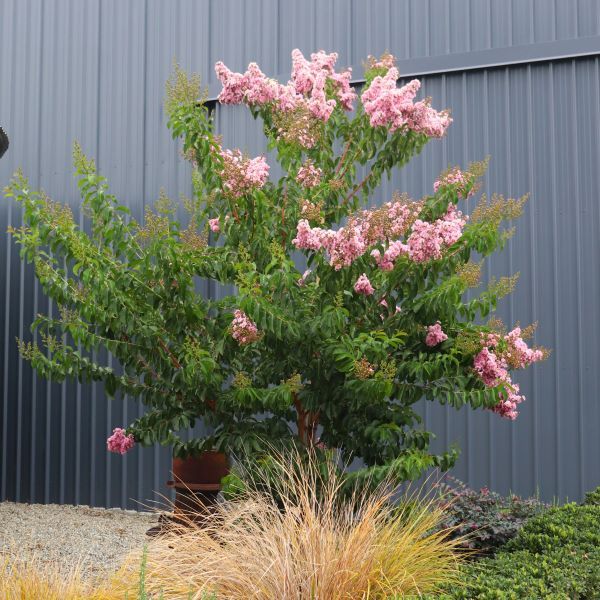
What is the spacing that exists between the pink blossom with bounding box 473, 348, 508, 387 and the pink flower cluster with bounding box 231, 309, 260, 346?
1.24 meters

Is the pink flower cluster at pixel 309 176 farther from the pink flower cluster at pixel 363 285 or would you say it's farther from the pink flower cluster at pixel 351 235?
the pink flower cluster at pixel 363 285

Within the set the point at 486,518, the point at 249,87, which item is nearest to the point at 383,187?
the point at 249,87

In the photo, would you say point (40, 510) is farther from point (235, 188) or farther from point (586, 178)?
point (586, 178)

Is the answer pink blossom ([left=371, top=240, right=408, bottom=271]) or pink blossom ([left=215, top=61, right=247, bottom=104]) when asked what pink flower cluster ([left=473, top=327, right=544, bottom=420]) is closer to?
pink blossom ([left=371, top=240, right=408, bottom=271])

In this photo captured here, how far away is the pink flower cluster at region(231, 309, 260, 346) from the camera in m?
4.88

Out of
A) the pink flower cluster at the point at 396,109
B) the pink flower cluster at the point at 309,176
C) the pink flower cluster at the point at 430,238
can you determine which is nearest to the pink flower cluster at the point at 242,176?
the pink flower cluster at the point at 309,176

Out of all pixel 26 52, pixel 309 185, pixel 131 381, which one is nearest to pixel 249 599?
pixel 131 381

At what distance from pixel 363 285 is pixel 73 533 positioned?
12.4 ft

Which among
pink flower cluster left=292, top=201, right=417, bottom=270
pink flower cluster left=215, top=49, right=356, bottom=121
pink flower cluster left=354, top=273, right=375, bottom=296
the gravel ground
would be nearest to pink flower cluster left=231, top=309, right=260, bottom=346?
pink flower cluster left=292, top=201, right=417, bottom=270

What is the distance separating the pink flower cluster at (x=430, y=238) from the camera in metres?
4.77

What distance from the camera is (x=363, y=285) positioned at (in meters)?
5.00

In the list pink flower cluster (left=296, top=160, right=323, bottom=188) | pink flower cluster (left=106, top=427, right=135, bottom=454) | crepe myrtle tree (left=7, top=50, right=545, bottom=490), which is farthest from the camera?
pink flower cluster (left=106, top=427, right=135, bottom=454)

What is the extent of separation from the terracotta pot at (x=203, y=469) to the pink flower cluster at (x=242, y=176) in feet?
7.50

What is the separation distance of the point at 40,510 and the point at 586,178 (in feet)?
19.2
